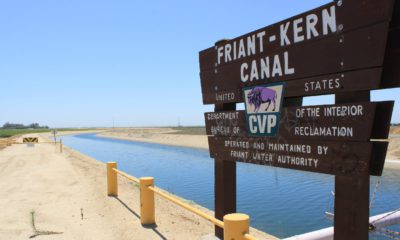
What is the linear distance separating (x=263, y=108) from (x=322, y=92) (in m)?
0.95

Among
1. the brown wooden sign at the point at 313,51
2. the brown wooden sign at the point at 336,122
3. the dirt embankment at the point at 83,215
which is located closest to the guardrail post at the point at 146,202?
the dirt embankment at the point at 83,215

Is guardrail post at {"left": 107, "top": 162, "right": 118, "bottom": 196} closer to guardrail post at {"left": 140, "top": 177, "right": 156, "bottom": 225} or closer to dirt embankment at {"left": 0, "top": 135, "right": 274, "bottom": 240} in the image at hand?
dirt embankment at {"left": 0, "top": 135, "right": 274, "bottom": 240}

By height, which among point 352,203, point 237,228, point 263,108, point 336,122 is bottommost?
point 237,228

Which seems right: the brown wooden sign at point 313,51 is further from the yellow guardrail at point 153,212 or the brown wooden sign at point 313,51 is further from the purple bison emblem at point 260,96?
the yellow guardrail at point 153,212

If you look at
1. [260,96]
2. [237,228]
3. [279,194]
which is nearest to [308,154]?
[260,96]

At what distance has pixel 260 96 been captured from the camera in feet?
16.1

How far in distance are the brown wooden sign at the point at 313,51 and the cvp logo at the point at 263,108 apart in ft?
0.41

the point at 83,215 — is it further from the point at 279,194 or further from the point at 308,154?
the point at 279,194

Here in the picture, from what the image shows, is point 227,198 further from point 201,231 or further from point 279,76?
point 201,231

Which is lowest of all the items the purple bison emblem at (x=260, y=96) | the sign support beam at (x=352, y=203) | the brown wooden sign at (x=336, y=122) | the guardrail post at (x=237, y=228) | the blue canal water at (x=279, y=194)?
the blue canal water at (x=279, y=194)

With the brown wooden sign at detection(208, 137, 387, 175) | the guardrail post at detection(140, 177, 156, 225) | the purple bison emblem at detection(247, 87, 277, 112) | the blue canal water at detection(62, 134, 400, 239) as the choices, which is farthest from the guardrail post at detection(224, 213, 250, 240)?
the blue canal water at detection(62, 134, 400, 239)

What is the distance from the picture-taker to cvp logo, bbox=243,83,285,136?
4672 millimetres

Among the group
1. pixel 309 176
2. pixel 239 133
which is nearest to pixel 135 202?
pixel 239 133

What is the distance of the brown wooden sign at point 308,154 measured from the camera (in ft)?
11.6
